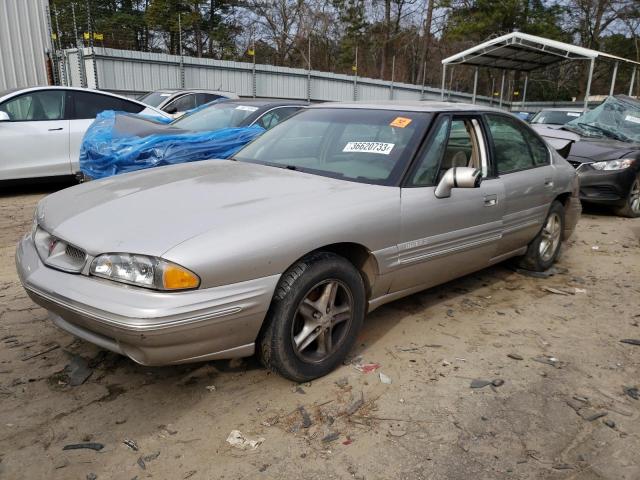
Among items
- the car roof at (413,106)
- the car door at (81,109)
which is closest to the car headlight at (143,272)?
the car roof at (413,106)

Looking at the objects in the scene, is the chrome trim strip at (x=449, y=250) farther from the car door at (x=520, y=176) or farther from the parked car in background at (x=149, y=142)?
the parked car in background at (x=149, y=142)

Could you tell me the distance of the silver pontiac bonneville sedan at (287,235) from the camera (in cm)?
238

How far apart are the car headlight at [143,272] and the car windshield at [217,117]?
4493mm

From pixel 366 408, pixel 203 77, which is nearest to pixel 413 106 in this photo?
pixel 366 408

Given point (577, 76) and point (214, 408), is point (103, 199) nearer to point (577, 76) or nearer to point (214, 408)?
point (214, 408)

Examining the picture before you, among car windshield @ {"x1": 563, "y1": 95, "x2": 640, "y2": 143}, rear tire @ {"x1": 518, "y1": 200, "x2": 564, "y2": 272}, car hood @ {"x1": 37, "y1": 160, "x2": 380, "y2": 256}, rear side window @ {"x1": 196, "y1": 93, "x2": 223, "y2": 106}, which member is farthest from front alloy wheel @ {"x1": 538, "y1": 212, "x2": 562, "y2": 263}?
rear side window @ {"x1": 196, "y1": 93, "x2": 223, "y2": 106}

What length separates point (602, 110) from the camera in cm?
920

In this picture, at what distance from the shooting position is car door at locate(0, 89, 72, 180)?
22.9 feet

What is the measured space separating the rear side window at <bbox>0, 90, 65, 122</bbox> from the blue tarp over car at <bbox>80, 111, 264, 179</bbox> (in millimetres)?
1532

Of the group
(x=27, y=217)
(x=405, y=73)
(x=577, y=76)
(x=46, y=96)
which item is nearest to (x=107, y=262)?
(x=27, y=217)

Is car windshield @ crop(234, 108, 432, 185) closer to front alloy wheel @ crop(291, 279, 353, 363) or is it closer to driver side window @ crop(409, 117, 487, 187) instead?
driver side window @ crop(409, 117, 487, 187)

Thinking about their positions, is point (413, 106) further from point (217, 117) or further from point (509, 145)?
point (217, 117)

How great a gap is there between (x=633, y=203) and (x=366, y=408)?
6.75m

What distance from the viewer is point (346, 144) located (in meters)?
3.63
